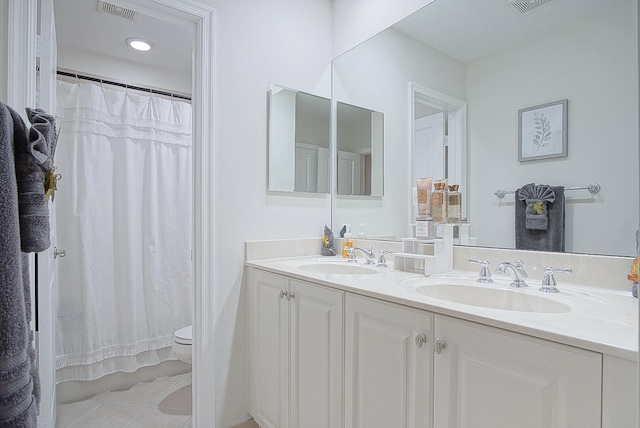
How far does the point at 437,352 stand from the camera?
3.07 feet

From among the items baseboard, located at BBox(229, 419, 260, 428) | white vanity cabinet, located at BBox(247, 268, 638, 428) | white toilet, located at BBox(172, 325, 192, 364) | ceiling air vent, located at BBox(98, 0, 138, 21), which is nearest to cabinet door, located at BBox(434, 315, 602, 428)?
white vanity cabinet, located at BBox(247, 268, 638, 428)

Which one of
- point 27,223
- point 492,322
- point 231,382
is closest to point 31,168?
point 27,223

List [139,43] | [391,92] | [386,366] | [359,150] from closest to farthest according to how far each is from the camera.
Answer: [386,366], [391,92], [359,150], [139,43]

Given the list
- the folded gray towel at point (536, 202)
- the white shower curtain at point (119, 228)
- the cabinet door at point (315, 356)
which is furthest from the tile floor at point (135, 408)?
the folded gray towel at point (536, 202)

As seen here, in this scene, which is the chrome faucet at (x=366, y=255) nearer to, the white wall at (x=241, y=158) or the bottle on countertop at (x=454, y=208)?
the white wall at (x=241, y=158)

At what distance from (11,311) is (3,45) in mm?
1142

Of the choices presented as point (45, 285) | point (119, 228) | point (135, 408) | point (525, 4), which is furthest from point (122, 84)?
point (525, 4)

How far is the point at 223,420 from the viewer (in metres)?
1.80

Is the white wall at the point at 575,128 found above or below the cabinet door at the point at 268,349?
above

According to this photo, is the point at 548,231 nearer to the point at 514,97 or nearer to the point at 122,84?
the point at 514,97

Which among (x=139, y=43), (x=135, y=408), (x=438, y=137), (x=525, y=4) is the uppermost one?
(x=139, y=43)

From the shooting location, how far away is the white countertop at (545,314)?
70 cm

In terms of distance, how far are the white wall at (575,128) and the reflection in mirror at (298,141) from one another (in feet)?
3.14

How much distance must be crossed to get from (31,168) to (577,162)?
1631mm
